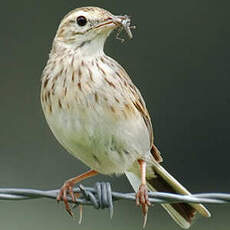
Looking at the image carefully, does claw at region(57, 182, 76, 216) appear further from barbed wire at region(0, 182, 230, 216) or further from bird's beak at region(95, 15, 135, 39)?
bird's beak at region(95, 15, 135, 39)

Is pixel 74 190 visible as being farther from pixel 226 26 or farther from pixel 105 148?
pixel 226 26

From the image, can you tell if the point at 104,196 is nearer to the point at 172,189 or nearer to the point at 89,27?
the point at 172,189

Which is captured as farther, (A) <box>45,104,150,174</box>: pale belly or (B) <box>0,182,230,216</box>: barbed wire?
(A) <box>45,104,150,174</box>: pale belly

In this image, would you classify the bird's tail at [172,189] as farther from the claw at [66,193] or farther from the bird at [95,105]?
the claw at [66,193]

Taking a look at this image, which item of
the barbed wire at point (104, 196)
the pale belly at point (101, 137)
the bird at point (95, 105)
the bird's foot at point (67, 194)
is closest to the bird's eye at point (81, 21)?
the bird at point (95, 105)

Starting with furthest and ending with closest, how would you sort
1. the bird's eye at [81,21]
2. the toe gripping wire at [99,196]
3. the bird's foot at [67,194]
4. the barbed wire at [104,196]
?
the bird's eye at [81,21] → the bird's foot at [67,194] → the toe gripping wire at [99,196] → the barbed wire at [104,196]

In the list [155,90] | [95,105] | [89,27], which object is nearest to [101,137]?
[95,105]

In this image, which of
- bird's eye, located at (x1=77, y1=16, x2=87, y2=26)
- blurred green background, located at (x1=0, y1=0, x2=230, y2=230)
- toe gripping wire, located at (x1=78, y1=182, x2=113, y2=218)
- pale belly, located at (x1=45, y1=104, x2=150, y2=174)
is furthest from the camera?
blurred green background, located at (x1=0, y1=0, x2=230, y2=230)

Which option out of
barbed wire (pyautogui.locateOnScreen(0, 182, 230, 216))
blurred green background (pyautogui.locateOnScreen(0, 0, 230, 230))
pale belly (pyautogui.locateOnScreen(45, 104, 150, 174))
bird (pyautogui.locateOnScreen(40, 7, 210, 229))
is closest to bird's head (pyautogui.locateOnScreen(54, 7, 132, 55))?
bird (pyautogui.locateOnScreen(40, 7, 210, 229))
